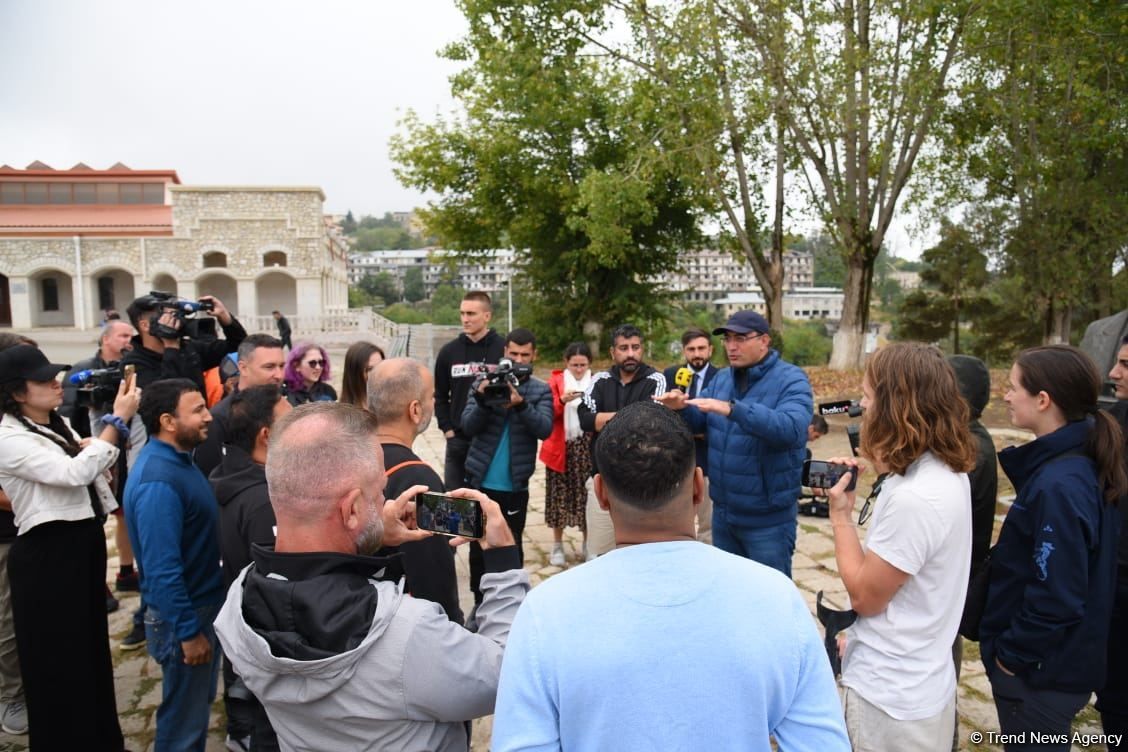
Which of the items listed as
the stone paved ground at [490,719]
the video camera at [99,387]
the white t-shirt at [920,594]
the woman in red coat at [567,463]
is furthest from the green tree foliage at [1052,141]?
the video camera at [99,387]

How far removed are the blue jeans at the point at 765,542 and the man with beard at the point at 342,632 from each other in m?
2.34

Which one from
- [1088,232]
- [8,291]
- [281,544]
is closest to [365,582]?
[281,544]

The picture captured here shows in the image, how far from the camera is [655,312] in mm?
22953

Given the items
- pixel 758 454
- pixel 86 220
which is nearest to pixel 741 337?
pixel 758 454

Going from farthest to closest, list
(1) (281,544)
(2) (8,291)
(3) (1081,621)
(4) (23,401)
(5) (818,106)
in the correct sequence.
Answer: (2) (8,291) < (5) (818,106) < (4) (23,401) < (3) (1081,621) < (1) (281,544)

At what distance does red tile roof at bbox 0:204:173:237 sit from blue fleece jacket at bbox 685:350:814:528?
41.2 meters

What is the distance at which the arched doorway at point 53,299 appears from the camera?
1524 inches

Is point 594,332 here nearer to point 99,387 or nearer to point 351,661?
point 99,387

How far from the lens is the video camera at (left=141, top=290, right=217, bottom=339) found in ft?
14.3

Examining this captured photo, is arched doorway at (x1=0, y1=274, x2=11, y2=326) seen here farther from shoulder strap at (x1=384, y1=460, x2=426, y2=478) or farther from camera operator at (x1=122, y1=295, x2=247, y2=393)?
shoulder strap at (x1=384, y1=460, x2=426, y2=478)

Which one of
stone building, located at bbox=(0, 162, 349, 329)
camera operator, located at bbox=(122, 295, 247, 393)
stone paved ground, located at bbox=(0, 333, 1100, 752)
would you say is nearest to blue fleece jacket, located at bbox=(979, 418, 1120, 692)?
stone paved ground, located at bbox=(0, 333, 1100, 752)

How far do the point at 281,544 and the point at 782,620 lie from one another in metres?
1.14

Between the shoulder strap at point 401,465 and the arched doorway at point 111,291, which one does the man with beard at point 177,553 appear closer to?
the shoulder strap at point 401,465

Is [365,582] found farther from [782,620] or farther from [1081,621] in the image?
[1081,621]
